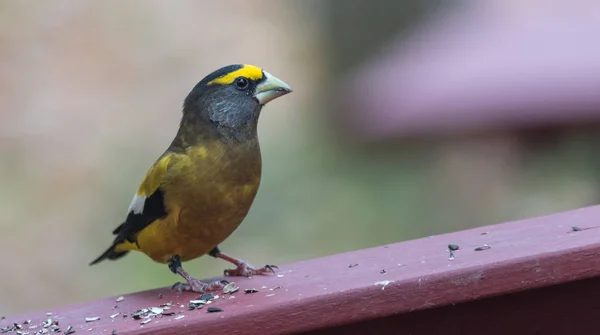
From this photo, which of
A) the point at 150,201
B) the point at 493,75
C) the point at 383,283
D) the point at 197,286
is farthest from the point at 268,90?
the point at 493,75

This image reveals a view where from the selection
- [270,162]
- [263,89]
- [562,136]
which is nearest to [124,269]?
[270,162]

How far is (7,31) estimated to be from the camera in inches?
239

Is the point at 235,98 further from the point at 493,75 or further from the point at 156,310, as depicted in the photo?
the point at 493,75

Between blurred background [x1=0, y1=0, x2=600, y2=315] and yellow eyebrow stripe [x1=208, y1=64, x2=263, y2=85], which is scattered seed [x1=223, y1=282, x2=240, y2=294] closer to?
yellow eyebrow stripe [x1=208, y1=64, x2=263, y2=85]

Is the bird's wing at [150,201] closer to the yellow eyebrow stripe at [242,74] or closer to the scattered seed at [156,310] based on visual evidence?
the yellow eyebrow stripe at [242,74]

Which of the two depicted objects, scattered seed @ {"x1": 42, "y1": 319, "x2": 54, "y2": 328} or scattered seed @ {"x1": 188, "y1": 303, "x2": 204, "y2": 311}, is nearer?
scattered seed @ {"x1": 188, "y1": 303, "x2": 204, "y2": 311}

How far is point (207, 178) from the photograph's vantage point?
6.32ft

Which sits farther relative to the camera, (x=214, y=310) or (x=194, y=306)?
(x=194, y=306)

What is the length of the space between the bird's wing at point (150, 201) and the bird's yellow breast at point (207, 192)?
0.06 feet

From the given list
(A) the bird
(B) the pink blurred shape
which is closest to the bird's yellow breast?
(A) the bird

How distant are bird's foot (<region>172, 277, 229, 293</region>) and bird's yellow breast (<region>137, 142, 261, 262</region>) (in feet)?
0.46

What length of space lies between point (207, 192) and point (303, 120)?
4.82 meters

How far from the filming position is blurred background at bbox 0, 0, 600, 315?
13.9 feet

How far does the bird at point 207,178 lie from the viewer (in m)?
1.93
